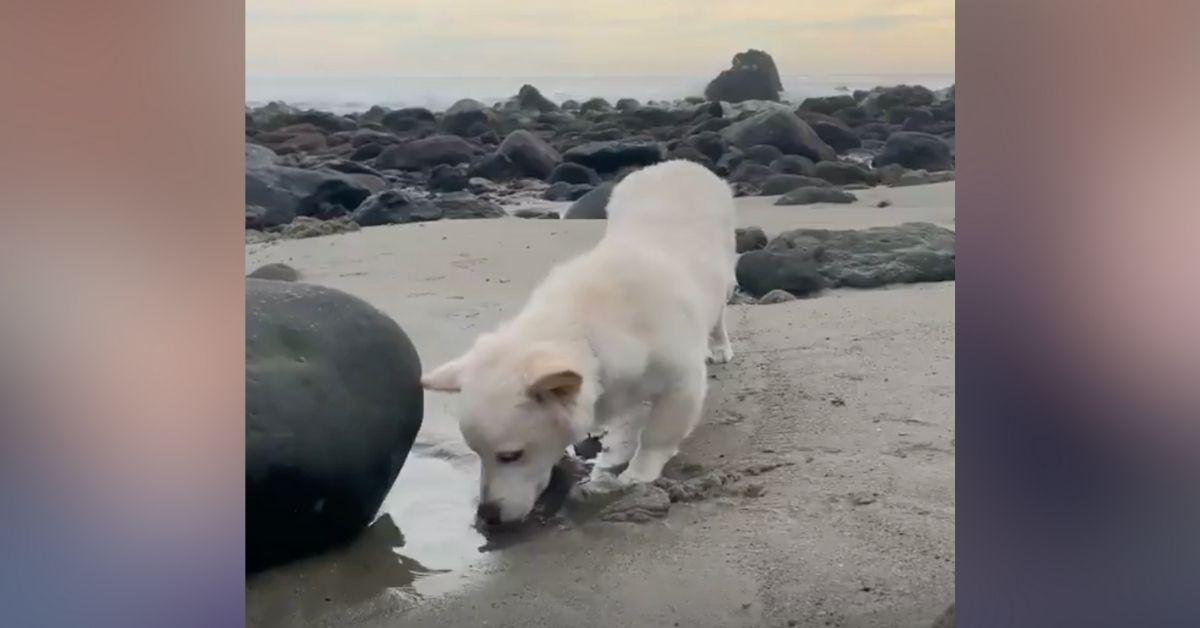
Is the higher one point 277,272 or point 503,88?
point 503,88

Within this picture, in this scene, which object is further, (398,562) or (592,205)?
(592,205)

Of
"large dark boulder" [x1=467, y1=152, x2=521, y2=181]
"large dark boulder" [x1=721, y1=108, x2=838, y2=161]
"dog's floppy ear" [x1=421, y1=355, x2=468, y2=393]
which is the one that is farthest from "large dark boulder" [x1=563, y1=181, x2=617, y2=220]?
A: "dog's floppy ear" [x1=421, y1=355, x2=468, y2=393]

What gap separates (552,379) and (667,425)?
0.81 ft

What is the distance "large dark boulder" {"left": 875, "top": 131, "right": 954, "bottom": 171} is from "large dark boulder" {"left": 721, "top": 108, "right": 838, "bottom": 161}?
0.31 ft

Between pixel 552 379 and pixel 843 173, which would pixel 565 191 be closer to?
pixel 552 379

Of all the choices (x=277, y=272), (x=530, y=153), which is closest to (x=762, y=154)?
(x=530, y=153)

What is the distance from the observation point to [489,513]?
1.88 metres

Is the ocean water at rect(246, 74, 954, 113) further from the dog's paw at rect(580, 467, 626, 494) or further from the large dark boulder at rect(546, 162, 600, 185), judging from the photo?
the dog's paw at rect(580, 467, 626, 494)

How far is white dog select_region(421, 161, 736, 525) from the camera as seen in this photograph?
1891 mm

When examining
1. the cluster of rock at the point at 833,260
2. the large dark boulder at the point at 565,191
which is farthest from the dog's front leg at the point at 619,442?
the large dark boulder at the point at 565,191

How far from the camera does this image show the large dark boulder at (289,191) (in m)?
1.89
